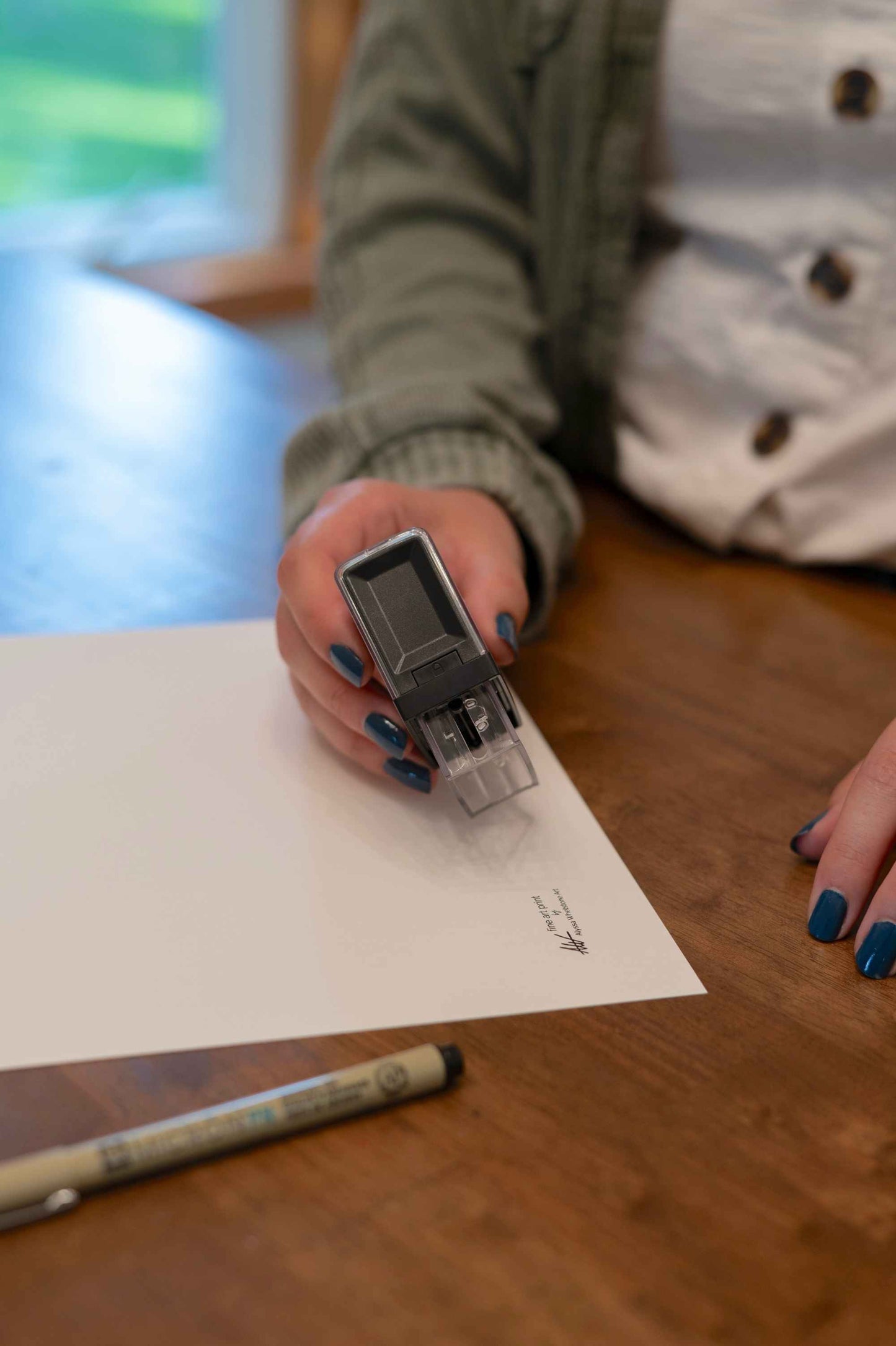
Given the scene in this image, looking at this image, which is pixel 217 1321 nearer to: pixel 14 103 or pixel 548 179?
pixel 548 179

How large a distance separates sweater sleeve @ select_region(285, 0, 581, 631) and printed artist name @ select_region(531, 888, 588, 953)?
0.91 ft

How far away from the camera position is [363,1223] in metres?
0.30

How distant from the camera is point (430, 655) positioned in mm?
434

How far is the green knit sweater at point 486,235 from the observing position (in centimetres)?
66

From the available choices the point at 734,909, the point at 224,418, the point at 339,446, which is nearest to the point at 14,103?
the point at 224,418

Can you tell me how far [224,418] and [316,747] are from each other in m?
0.41

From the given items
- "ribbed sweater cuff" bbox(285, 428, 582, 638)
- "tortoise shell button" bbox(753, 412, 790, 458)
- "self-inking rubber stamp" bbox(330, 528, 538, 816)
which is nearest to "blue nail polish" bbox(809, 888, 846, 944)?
"self-inking rubber stamp" bbox(330, 528, 538, 816)

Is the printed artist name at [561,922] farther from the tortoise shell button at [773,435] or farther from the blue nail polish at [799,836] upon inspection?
the tortoise shell button at [773,435]

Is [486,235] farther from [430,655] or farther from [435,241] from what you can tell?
[430,655]

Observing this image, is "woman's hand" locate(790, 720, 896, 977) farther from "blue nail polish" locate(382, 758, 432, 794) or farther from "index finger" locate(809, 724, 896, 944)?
Answer: "blue nail polish" locate(382, 758, 432, 794)
